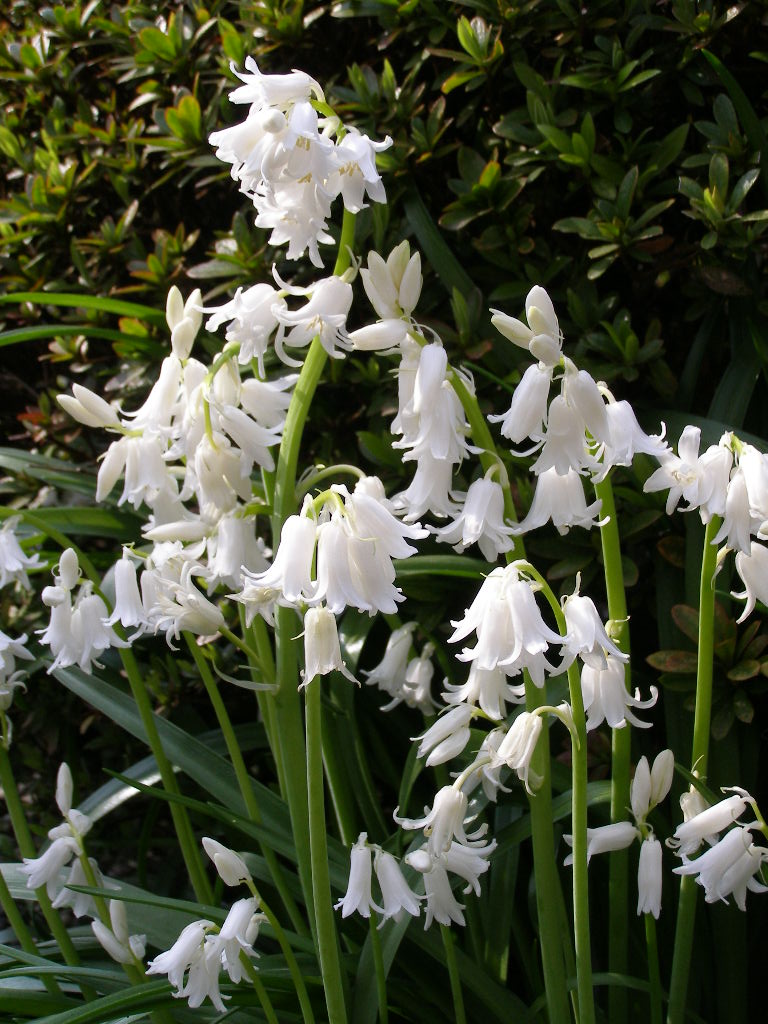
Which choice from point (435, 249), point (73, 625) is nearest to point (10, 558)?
point (73, 625)

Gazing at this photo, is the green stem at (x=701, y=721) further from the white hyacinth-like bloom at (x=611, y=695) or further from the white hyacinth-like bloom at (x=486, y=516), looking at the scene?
the white hyacinth-like bloom at (x=486, y=516)

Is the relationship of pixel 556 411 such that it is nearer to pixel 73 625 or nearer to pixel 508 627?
pixel 508 627

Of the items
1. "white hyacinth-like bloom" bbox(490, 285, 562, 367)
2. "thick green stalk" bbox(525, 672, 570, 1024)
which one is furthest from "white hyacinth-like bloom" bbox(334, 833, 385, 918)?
"white hyacinth-like bloom" bbox(490, 285, 562, 367)

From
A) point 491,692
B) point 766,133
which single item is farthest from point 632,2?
point 491,692

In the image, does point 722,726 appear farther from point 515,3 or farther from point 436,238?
point 515,3

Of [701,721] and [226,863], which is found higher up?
[701,721]

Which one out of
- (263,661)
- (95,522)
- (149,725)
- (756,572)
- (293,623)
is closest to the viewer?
(756,572)
